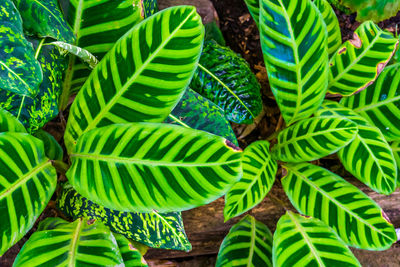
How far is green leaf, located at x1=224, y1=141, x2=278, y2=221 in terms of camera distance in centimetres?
99

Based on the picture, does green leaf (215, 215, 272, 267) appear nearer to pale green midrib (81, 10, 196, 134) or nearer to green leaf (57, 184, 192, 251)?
green leaf (57, 184, 192, 251)

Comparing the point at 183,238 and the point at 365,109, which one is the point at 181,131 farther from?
the point at 365,109

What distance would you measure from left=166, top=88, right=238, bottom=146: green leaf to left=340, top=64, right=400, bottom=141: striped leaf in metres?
0.59

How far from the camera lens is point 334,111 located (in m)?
1.20

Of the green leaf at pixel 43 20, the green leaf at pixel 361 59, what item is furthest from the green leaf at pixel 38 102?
the green leaf at pixel 361 59

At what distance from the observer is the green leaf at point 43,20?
2.88ft

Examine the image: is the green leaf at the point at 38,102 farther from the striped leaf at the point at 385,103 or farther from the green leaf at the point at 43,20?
the striped leaf at the point at 385,103

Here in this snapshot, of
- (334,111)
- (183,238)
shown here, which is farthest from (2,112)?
(334,111)

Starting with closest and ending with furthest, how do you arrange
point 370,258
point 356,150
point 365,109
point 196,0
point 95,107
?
point 95,107 < point 356,150 < point 365,109 < point 196,0 < point 370,258

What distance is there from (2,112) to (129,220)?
0.45 meters

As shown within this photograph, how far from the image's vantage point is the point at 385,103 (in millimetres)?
1208

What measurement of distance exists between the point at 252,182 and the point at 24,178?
625 mm

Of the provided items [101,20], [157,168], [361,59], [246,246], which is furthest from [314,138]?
[101,20]

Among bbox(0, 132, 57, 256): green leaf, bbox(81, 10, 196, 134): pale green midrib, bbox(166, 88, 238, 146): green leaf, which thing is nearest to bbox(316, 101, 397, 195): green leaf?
bbox(166, 88, 238, 146): green leaf
